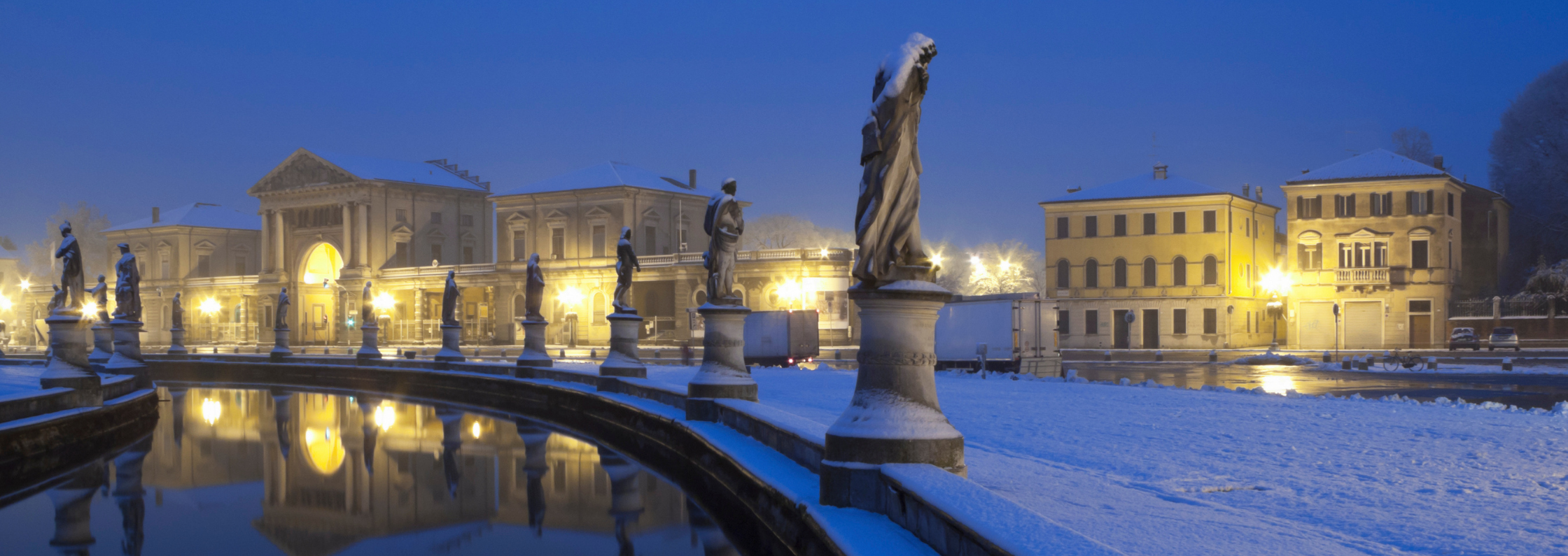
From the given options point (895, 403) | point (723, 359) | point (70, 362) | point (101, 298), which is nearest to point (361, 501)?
point (723, 359)

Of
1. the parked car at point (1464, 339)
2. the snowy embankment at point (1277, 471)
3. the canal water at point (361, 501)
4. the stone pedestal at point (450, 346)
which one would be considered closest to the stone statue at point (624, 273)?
the canal water at point (361, 501)

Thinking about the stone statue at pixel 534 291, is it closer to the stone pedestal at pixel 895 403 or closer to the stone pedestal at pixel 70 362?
the stone pedestal at pixel 70 362

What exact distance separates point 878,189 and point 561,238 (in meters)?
55.4

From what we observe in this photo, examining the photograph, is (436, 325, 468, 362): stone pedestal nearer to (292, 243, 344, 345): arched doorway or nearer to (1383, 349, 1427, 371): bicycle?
(1383, 349, 1427, 371): bicycle

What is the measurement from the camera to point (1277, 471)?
8.93 meters

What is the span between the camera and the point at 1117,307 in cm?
5341

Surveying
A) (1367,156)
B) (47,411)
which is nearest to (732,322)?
(47,411)

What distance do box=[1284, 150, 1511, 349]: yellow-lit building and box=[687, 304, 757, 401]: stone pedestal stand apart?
133 feet

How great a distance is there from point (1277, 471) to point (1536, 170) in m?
57.7

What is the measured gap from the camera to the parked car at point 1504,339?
4103 centimetres

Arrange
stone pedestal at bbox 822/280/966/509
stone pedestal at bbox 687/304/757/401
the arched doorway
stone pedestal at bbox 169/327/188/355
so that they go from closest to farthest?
stone pedestal at bbox 822/280/966/509
stone pedestal at bbox 687/304/757/401
stone pedestal at bbox 169/327/188/355
the arched doorway

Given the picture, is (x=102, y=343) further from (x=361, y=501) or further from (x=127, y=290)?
(x=361, y=501)

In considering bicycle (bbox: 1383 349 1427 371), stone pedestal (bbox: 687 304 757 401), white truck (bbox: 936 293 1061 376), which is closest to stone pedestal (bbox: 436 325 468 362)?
white truck (bbox: 936 293 1061 376)

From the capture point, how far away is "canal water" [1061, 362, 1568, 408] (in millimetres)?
21016
